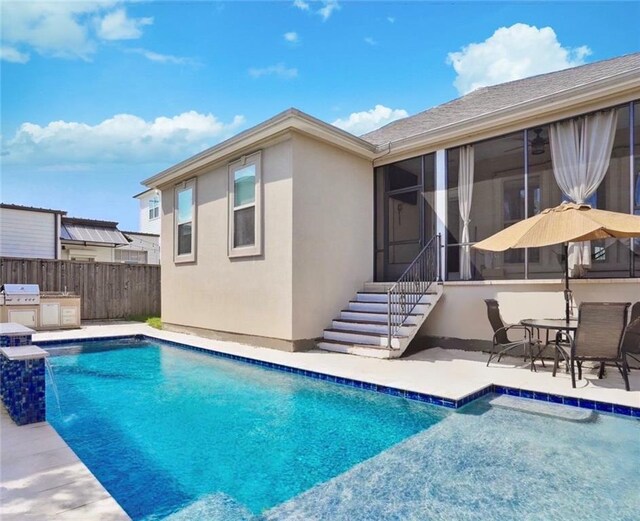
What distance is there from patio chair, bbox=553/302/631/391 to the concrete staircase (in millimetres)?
2613

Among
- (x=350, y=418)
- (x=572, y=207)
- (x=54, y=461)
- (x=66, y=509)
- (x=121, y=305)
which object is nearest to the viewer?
(x=66, y=509)

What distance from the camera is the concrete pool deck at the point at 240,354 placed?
2.21 meters

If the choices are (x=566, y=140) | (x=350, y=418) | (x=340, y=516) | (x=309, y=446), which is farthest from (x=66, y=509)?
(x=566, y=140)

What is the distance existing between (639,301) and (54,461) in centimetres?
702

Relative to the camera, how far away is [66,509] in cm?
214

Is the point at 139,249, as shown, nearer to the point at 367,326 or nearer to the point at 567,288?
the point at 367,326

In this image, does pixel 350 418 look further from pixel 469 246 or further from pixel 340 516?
pixel 469 246

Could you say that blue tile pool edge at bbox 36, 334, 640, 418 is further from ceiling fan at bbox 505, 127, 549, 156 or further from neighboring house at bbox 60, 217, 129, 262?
neighboring house at bbox 60, 217, 129, 262

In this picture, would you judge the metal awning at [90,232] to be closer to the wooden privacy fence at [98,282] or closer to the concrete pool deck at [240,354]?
the wooden privacy fence at [98,282]

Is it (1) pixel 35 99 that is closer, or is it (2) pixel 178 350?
(2) pixel 178 350

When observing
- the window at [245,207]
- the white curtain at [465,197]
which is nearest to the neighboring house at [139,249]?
the window at [245,207]

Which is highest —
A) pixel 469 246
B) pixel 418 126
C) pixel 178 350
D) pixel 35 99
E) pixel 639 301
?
pixel 35 99

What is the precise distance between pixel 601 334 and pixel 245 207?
20.8ft

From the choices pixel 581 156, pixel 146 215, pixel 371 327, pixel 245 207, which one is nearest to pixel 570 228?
pixel 581 156
